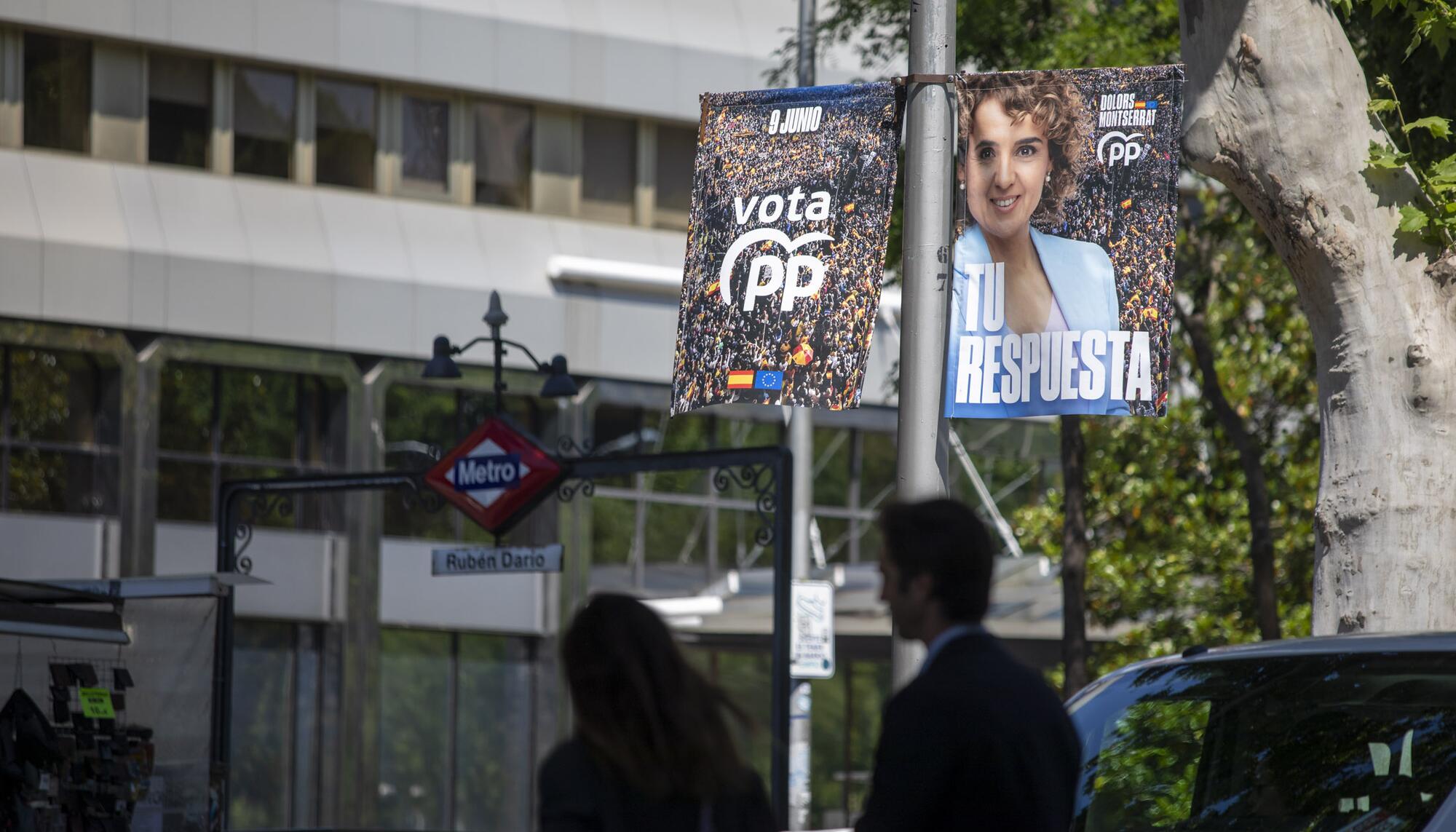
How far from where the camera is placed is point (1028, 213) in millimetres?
7281

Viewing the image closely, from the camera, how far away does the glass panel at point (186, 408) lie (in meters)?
24.8

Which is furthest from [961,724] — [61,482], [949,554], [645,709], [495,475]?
[61,482]

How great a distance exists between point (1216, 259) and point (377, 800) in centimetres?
1351

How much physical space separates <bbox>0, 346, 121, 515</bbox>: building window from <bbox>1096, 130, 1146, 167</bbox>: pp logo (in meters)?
19.4

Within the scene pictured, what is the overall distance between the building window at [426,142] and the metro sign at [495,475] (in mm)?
14112

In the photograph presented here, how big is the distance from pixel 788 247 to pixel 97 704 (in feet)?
19.0

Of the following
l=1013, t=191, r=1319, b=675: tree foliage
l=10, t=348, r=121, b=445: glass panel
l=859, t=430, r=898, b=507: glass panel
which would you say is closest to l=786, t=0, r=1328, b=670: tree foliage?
l=1013, t=191, r=1319, b=675: tree foliage

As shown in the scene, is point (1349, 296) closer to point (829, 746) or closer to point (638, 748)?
point (638, 748)

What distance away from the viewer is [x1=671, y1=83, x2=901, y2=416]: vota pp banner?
7320mm

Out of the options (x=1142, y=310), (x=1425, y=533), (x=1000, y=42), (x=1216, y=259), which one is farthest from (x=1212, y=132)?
(x=1216, y=259)

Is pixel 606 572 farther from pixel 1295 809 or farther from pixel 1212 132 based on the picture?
pixel 1295 809

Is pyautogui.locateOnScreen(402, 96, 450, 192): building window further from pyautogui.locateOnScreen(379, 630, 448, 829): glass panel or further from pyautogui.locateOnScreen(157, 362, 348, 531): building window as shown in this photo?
pyautogui.locateOnScreen(379, 630, 448, 829): glass panel

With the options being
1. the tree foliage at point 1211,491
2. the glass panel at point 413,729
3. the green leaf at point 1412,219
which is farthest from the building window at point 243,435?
the green leaf at point 1412,219

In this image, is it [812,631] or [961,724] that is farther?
[812,631]
